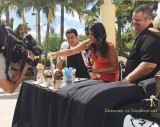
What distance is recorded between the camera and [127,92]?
50.3 inches

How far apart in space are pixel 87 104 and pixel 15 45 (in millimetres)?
748

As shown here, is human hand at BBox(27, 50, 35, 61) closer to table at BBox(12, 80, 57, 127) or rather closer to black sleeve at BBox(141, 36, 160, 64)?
table at BBox(12, 80, 57, 127)

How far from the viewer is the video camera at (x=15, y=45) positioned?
147 centimetres

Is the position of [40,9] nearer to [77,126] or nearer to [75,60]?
[75,60]

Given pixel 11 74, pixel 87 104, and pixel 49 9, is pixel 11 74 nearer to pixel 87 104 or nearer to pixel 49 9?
pixel 87 104

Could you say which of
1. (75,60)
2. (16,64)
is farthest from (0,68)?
(75,60)

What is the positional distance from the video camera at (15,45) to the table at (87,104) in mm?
422

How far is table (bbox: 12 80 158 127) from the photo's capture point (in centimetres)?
119

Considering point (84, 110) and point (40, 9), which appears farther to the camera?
point (40, 9)

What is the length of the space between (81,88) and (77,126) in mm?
322

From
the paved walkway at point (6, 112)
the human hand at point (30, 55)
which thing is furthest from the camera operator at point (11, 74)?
the paved walkway at point (6, 112)

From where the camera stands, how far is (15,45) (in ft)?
5.00

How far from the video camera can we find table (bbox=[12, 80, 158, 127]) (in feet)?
1.39

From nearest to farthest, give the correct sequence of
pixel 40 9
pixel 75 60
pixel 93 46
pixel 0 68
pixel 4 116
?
pixel 0 68 → pixel 93 46 → pixel 75 60 → pixel 4 116 → pixel 40 9
